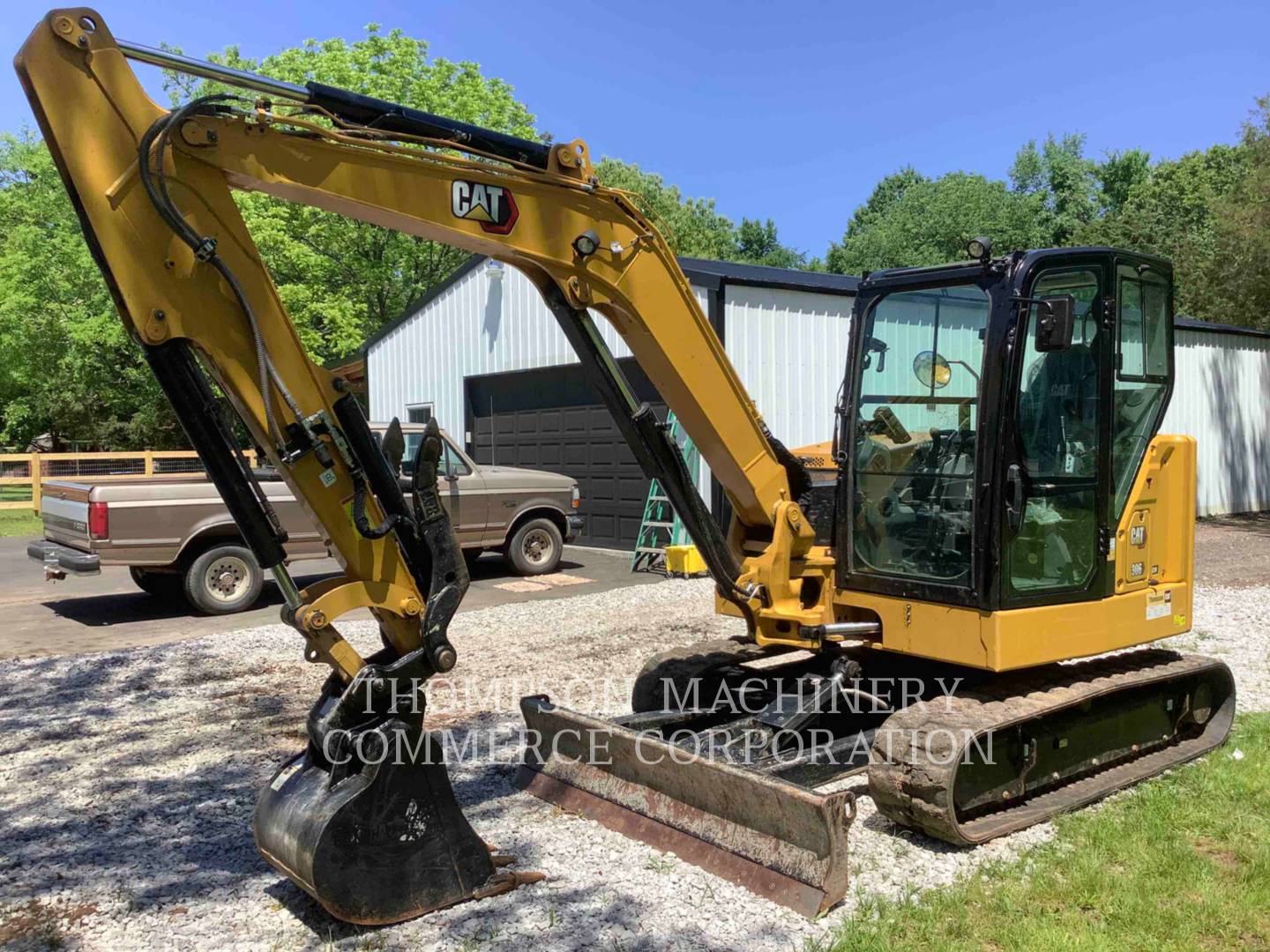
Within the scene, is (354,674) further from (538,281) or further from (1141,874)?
(1141,874)

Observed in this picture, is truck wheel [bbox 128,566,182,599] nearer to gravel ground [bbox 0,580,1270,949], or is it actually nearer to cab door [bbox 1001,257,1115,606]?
gravel ground [bbox 0,580,1270,949]

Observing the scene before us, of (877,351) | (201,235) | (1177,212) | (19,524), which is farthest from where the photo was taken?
(1177,212)

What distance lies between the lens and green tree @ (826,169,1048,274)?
50.6 metres

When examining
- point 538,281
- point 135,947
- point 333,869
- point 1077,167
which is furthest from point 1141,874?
point 1077,167

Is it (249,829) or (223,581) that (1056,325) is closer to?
(249,829)

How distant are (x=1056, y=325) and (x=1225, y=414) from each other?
58.2ft

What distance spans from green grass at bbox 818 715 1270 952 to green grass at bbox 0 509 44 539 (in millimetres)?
19114

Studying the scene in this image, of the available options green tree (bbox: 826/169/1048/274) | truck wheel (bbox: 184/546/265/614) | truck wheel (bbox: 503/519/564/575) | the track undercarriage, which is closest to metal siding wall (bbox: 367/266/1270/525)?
truck wheel (bbox: 503/519/564/575)

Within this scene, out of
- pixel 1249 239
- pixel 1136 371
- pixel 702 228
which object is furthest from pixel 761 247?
pixel 1136 371

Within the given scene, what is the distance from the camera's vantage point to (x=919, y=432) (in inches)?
205

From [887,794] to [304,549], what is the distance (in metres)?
8.20

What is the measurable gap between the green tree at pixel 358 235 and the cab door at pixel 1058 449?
24.4 metres

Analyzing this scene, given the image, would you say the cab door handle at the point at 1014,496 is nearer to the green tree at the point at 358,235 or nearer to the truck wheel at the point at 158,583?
the truck wheel at the point at 158,583

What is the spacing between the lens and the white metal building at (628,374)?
43.5 feet
